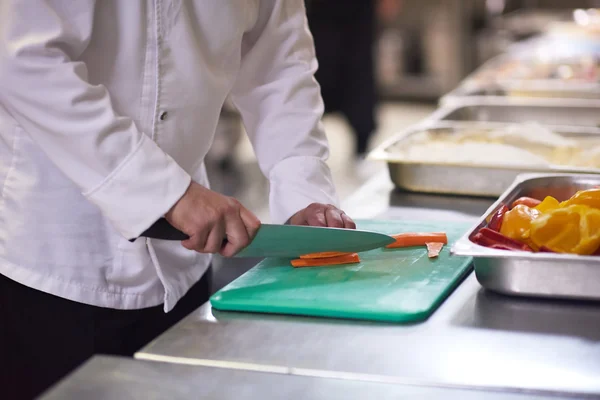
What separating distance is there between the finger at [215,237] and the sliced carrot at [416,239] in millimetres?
290

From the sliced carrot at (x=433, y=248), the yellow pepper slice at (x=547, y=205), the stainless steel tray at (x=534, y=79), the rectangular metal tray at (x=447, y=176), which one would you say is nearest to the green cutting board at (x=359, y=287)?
the sliced carrot at (x=433, y=248)

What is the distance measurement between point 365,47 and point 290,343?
4.63 m

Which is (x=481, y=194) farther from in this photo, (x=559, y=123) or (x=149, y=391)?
(x=149, y=391)

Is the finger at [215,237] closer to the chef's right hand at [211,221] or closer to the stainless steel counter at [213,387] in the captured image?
the chef's right hand at [211,221]

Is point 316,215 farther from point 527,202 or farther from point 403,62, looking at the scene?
point 403,62

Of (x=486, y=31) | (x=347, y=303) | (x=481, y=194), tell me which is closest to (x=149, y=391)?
(x=347, y=303)

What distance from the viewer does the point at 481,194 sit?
1.68m

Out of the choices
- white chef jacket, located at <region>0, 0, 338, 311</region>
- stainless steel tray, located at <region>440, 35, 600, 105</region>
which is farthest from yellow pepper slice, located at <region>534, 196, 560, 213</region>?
stainless steel tray, located at <region>440, 35, 600, 105</region>

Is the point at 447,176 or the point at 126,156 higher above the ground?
the point at 126,156

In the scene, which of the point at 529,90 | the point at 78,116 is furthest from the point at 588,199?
the point at 529,90

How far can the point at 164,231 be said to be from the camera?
115 centimetres

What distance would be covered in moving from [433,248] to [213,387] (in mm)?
489

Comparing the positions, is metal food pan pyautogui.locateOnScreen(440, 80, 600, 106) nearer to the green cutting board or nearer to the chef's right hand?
the green cutting board

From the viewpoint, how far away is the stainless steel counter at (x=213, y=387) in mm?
856
